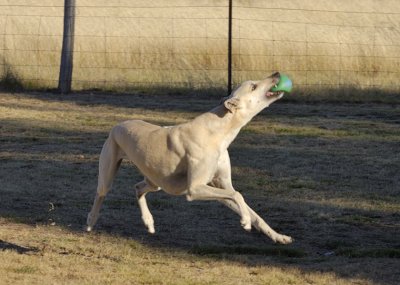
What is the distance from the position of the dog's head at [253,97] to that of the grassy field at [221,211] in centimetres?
118

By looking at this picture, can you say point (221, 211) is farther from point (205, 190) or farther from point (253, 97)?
point (253, 97)

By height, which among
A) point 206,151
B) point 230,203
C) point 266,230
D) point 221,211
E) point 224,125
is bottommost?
point 221,211

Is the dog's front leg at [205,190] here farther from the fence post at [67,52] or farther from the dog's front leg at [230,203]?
the fence post at [67,52]

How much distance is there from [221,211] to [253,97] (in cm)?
253

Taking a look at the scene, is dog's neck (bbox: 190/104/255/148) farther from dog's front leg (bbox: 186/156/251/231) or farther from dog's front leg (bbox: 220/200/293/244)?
dog's front leg (bbox: 220/200/293/244)

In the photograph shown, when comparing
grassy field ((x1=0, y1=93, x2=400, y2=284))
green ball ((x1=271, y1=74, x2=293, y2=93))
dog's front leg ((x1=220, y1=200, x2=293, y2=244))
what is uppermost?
green ball ((x1=271, y1=74, x2=293, y2=93))

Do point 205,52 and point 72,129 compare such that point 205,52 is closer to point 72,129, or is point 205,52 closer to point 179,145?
point 72,129

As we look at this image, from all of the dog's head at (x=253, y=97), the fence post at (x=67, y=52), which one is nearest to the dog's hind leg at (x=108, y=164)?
the dog's head at (x=253, y=97)

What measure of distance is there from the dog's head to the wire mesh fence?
1159cm

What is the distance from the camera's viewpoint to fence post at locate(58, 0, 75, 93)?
18609 millimetres

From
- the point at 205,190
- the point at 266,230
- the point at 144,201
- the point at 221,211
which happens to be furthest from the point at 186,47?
the point at 205,190

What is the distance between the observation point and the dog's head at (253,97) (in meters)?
7.00

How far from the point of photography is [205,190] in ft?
22.9

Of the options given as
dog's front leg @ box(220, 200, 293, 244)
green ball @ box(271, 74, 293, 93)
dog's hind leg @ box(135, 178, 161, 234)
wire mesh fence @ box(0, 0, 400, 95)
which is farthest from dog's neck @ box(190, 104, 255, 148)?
wire mesh fence @ box(0, 0, 400, 95)
